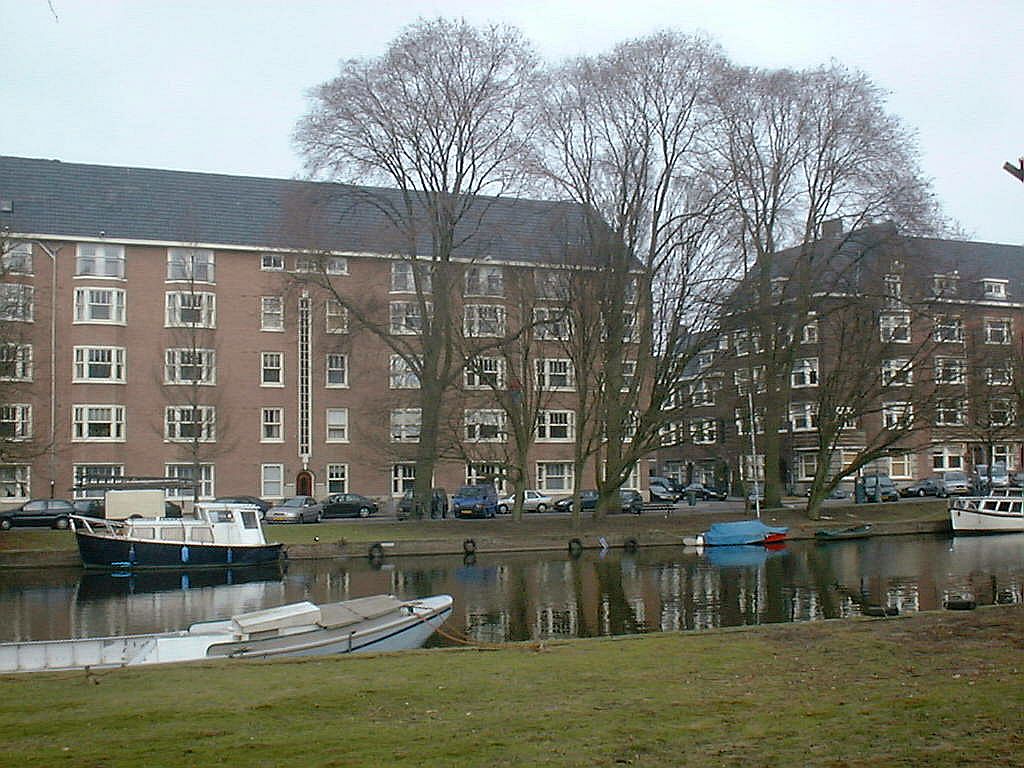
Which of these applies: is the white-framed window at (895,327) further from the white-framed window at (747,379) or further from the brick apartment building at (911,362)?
the white-framed window at (747,379)

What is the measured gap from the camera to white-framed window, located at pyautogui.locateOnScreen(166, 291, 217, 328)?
64375 mm

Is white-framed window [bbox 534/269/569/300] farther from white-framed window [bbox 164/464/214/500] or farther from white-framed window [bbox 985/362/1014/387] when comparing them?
white-framed window [bbox 164/464/214/500]

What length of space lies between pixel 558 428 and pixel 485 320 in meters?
22.2

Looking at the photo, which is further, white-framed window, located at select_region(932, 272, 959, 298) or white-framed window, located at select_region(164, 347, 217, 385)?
white-framed window, located at select_region(164, 347, 217, 385)

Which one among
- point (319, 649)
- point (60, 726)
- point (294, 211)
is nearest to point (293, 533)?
point (294, 211)

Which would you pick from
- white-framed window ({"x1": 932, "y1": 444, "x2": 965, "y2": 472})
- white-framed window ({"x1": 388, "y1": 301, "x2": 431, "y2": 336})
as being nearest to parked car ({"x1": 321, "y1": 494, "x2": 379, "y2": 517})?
white-framed window ({"x1": 388, "y1": 301, "x2": 431, "y2": 336})

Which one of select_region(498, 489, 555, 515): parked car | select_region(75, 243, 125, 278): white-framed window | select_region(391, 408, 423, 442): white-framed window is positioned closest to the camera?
select_region(391, 408, 423, 442): white-framed window

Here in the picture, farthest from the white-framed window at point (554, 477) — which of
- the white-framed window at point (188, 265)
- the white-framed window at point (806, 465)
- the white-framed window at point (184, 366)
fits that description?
the white-framed window at point (188, 265)

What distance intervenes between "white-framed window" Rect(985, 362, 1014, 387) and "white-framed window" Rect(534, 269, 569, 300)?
21.7 m

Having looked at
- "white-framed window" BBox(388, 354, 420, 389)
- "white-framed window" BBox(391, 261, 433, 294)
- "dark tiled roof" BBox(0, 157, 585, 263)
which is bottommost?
"white-framed window" BBox(388, 354, 420, 389)

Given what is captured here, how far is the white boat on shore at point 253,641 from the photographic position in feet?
56.6

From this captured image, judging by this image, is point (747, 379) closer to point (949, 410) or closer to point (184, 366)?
point (949, 410)

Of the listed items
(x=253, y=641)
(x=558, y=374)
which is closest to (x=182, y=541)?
(x=253, y=641)

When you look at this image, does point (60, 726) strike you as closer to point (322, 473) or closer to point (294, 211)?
point (294, 211)
